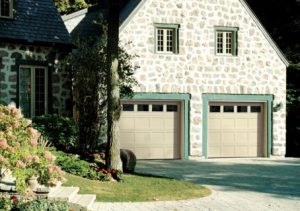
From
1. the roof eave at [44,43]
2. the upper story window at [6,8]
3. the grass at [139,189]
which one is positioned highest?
the upper story window at [6,8]

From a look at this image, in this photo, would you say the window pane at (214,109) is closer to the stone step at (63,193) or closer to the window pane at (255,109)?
the window pane at (255,109)

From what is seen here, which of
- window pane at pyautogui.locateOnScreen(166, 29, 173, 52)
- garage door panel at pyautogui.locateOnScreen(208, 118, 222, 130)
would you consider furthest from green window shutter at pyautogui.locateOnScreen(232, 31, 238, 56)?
garage door panel at pyautogui.locateOnScreen(208, 118, 222, 130)

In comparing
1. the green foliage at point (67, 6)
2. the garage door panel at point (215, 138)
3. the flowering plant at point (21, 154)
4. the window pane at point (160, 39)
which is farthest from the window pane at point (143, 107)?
the flowering plant at point (21, 154)

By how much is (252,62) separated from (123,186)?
10.9 meters

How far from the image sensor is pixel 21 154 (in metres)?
8.50

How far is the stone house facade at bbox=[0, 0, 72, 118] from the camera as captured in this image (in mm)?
17797

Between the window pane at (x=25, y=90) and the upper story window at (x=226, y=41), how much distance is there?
765 centimetres

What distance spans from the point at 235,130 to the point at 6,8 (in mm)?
9936

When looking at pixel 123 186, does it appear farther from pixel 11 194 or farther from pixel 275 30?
pixel 275 30

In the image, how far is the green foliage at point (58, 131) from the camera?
16.8 meters

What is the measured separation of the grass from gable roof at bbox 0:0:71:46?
620 cm

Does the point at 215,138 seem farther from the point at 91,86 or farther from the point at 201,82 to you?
the point at 91,86

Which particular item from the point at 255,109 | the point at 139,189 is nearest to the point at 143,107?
the point at 255,109

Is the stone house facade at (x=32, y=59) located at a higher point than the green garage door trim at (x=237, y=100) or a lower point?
higher
